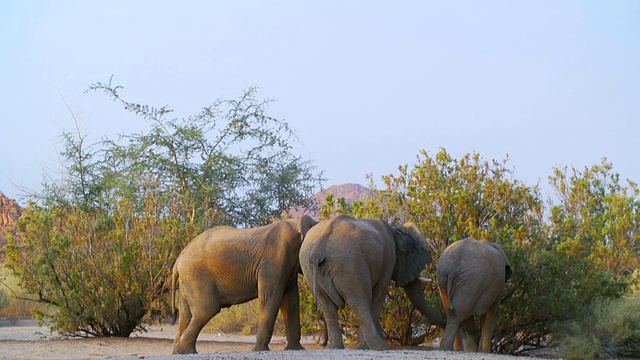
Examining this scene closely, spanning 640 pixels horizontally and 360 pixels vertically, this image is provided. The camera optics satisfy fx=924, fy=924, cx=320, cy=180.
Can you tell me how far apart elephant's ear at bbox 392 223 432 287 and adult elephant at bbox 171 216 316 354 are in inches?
48.3

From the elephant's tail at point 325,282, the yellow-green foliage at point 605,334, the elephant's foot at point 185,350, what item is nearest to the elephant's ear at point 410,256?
the elephant's tail at point 325,282

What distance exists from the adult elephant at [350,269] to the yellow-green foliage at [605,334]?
2.61m

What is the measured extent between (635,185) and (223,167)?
11.5m

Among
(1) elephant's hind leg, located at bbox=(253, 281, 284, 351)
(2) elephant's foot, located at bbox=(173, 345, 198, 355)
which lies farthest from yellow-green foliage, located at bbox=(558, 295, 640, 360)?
(2) elephant's foot, located at bbox=(173, 345, 198, 355)

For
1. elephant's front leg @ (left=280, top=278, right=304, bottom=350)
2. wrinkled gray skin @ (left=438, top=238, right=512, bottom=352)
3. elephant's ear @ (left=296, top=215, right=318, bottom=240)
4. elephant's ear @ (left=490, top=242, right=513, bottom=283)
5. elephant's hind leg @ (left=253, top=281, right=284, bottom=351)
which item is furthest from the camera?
elephant's front leg @ (left=280, top=278, right=304, bottom=350)

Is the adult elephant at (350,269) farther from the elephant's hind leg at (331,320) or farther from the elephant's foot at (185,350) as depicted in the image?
the elephant's foot at (185,350)

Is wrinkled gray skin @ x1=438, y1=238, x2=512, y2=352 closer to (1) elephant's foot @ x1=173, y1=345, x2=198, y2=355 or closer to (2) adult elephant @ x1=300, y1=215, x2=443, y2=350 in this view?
(2) adult elephant @ x1=300, y1=215, x2=443, y2=350

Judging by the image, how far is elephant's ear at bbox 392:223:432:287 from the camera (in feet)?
39.0

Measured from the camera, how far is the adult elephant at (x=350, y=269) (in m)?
11.0

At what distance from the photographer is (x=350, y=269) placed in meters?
11.0

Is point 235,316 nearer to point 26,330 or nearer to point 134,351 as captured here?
point 26,330

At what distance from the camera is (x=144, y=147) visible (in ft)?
86.9

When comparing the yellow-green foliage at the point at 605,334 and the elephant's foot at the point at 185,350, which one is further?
the elephant's foot at the point at 185,350

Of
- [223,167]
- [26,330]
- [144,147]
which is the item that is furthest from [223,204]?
[26,330]
